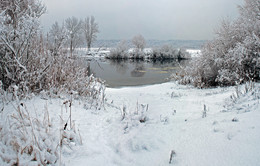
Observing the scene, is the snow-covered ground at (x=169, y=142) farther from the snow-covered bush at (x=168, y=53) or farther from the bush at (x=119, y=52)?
the snow-covered bush at (x=168, y=53)

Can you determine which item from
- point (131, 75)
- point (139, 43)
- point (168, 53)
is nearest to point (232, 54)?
point (131, 75)

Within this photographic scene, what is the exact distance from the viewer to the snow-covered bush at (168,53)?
44.4 metres

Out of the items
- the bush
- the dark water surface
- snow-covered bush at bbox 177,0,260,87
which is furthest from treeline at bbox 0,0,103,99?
the bush

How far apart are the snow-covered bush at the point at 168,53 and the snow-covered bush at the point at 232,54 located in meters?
33.5

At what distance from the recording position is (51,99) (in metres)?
3.95

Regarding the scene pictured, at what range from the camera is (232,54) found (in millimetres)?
9125

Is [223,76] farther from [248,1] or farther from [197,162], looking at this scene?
[197,162]

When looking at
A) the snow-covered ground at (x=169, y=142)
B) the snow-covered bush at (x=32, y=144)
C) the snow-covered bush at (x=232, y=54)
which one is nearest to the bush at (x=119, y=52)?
the snow-covered bush at (x=232, y=54)

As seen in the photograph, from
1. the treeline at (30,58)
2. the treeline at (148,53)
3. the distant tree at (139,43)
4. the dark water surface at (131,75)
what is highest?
the distant tree at (139,43)

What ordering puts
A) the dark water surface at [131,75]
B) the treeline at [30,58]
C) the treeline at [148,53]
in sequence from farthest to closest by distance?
the treeline at [148,53] < the dark water surface at [131,75] < the treeline at [30,58]

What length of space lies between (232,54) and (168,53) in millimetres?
35947

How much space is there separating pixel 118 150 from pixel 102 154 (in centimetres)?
23

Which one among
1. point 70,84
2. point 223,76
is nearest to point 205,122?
point 70,84

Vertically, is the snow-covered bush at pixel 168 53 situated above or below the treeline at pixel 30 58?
above
